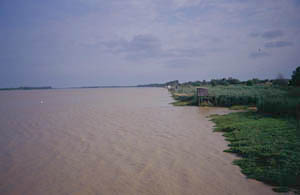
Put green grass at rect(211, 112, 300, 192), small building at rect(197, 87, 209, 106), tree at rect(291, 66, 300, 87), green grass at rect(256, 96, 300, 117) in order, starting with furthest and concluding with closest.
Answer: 1. tree at rect(291, 66, 300, 87)
2. small building at rect(197, 87, 209, 106)
3. green grass at rect(256, 96, 300, 117)
4. green grass at rect(211, 112, 300, 192)

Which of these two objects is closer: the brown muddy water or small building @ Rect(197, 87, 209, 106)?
the brown muddy water

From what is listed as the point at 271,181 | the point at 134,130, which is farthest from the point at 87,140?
the point at 271,181

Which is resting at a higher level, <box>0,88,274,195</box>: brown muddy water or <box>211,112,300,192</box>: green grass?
<box>211,112,300,192</box>: green grass

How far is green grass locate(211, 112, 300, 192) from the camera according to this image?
5.10m

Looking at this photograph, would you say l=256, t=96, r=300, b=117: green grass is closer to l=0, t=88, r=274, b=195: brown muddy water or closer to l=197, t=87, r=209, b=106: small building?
l=0, t=88, r=274, b=195: brown muddy water

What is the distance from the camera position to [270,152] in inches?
255

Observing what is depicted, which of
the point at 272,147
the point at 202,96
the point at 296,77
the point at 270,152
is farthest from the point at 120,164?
the point at 296,77

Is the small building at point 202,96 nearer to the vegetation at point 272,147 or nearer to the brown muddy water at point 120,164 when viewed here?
the vegetation at point 272,147

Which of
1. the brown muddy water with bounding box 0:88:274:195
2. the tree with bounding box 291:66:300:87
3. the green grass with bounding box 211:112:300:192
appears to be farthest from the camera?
the tree with bounding box 291:66:300:87

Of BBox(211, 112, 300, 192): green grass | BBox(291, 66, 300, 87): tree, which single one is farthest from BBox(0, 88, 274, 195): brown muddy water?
BBox(291, 66, 300, 87): tree

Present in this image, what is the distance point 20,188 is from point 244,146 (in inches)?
270

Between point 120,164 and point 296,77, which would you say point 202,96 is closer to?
point 296,77

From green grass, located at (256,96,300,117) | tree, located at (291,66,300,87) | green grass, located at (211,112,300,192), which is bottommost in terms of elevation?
green grass, located at (211,112,300,192)

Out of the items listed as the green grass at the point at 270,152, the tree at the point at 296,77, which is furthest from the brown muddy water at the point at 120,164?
the tree at the point at 296,77
